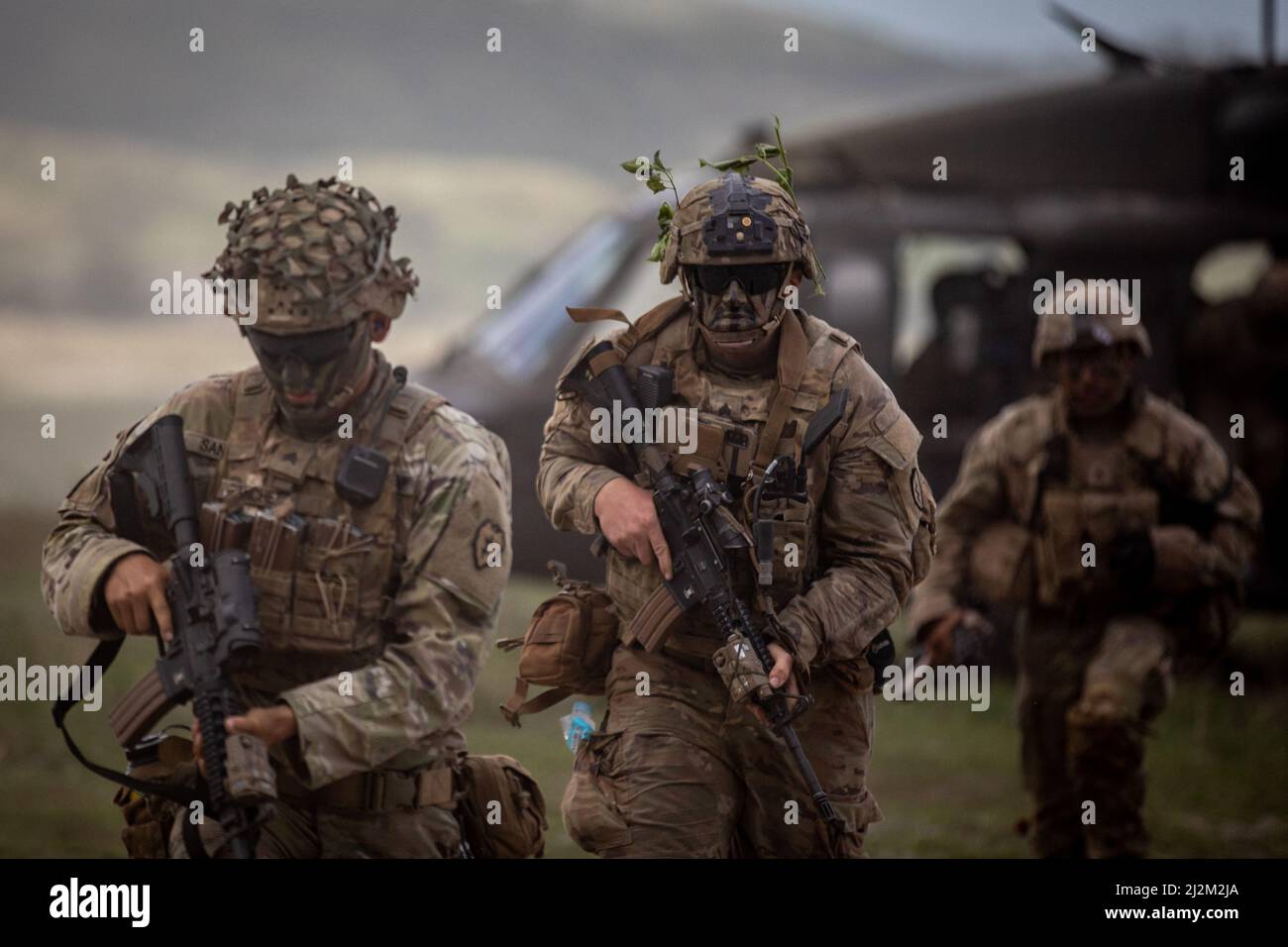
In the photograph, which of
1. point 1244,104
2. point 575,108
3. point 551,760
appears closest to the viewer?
point 551,760

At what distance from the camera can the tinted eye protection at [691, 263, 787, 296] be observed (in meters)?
4.39

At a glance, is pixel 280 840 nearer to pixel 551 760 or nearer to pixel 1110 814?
pixel 1110 814

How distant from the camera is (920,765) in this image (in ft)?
31.0

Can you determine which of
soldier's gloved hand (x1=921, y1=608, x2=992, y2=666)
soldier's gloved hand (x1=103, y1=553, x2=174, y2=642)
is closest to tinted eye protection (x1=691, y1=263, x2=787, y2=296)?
soldier's gloved hand (x1=103, y1=553, x2=174, y2=642)

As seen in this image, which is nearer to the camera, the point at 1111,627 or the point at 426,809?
the point at 426,809

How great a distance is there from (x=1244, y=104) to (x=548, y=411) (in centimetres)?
516

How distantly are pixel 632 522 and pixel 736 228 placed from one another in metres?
0.77

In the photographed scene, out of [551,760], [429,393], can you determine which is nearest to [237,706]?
[429,393]

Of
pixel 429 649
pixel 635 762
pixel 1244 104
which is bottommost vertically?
pixel 635 762

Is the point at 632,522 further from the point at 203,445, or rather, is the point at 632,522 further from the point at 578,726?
the point at 203,445

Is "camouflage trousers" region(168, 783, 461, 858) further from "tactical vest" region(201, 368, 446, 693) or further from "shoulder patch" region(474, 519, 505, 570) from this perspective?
"shoulder patch" region(474, 519, 505, 570)

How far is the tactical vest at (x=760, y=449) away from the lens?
444 cm

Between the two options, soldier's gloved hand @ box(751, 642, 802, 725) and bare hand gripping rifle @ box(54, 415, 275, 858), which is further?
soldier's gloved hand @ box(751, 642, 802, 725)

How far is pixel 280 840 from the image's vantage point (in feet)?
13.3
